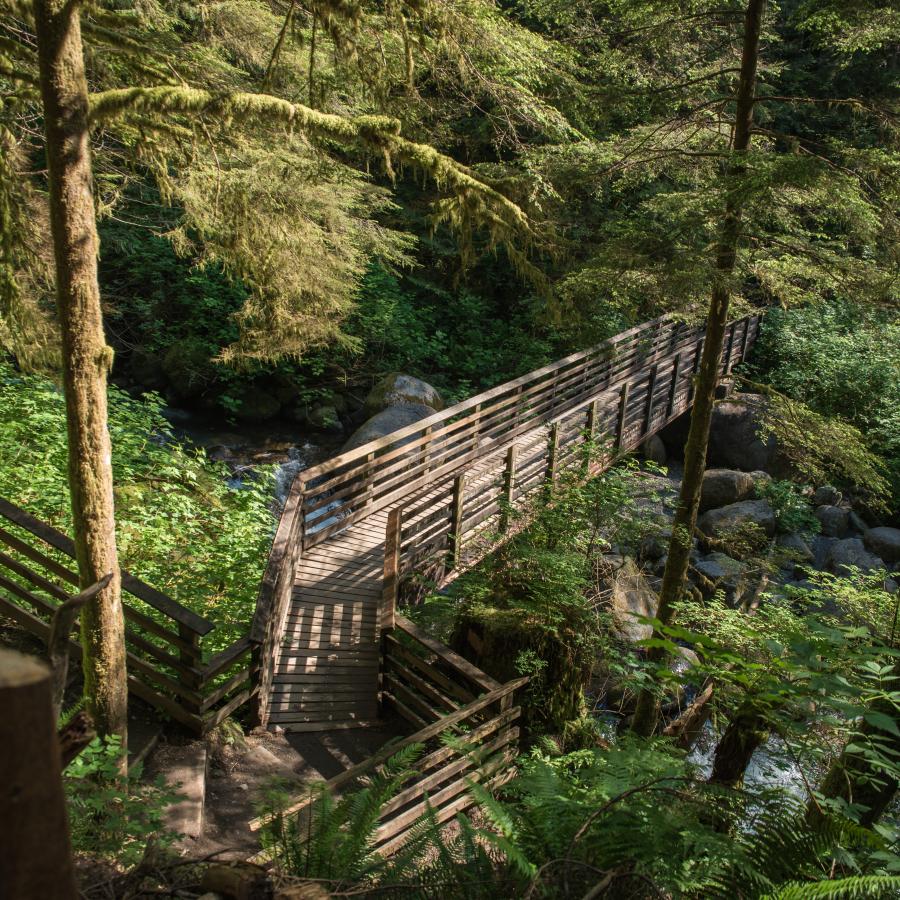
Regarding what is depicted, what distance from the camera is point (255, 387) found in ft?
53.2

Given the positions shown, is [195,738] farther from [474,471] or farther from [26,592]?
[474,471]

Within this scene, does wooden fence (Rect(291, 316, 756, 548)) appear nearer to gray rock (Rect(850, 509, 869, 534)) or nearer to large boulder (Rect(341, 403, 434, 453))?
large boulder (Rect(341, 403, 434, 453))

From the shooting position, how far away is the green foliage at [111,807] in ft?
11.2

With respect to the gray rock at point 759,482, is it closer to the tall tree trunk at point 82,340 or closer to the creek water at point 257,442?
the creek water at point 257,442

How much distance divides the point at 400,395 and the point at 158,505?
7.13 m

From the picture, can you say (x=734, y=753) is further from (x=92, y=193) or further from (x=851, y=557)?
(x=851, y=557)

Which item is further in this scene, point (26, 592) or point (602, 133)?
point (602, 133)

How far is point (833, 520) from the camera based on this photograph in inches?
546

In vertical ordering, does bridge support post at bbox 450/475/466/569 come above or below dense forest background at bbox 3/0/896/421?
below

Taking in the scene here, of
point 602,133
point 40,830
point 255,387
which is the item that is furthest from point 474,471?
point 602,133

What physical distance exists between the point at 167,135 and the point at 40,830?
574 centimetres

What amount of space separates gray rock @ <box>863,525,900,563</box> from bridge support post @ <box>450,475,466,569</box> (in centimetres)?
862

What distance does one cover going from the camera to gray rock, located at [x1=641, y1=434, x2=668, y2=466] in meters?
15.5

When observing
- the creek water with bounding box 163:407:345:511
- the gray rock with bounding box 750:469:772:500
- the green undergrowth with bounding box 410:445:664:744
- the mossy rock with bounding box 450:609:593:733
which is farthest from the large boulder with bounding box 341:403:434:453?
the gray rock with bounding box 750:469:772:500
